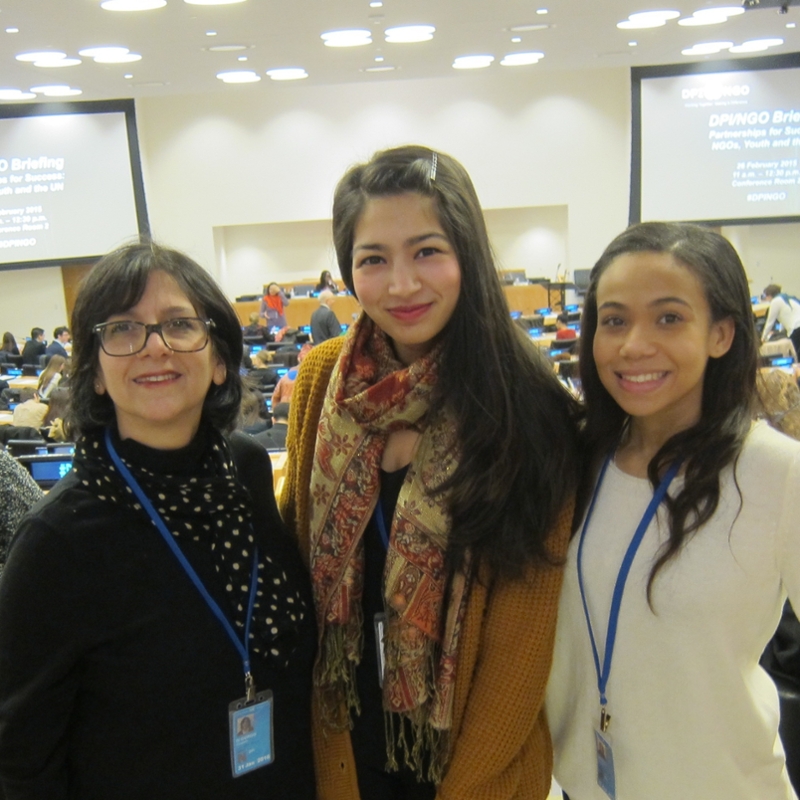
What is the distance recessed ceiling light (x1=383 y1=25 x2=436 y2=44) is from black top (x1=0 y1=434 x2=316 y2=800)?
7484mm

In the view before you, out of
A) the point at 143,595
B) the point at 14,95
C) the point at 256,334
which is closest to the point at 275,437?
the point at 143,595

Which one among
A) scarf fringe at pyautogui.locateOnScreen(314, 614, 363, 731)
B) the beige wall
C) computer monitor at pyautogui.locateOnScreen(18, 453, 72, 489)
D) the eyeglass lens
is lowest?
computer monitor at pyautogui.locateOnScreen(18, 453, 72, 489)

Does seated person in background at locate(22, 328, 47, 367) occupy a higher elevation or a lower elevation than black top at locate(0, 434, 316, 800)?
lower

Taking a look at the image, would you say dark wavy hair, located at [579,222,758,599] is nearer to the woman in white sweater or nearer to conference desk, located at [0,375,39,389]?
the woman in white sweater

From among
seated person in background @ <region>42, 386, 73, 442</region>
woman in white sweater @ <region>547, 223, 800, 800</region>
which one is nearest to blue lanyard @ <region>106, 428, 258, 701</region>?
woman in white sweater @ <region>547, 223, 800, 800</region>

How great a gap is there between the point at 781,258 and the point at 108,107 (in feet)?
39.1

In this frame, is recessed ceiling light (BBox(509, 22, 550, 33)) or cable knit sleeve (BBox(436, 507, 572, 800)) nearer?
cable knit sleeve (BBox(436, 507, 572, 800))

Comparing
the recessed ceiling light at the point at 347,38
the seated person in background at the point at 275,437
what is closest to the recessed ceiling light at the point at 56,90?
the recessed ceiling light at the point at 347,38

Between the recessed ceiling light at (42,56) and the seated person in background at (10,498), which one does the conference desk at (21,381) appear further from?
the seated person in background at (10,498)

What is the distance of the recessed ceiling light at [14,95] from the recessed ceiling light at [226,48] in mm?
3943

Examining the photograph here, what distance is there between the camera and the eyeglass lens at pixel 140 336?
1.35m

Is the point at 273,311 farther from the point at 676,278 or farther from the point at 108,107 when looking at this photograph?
the point at 676,278

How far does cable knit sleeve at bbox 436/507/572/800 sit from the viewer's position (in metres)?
1.47

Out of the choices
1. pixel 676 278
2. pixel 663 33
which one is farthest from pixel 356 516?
pixel 663 33
